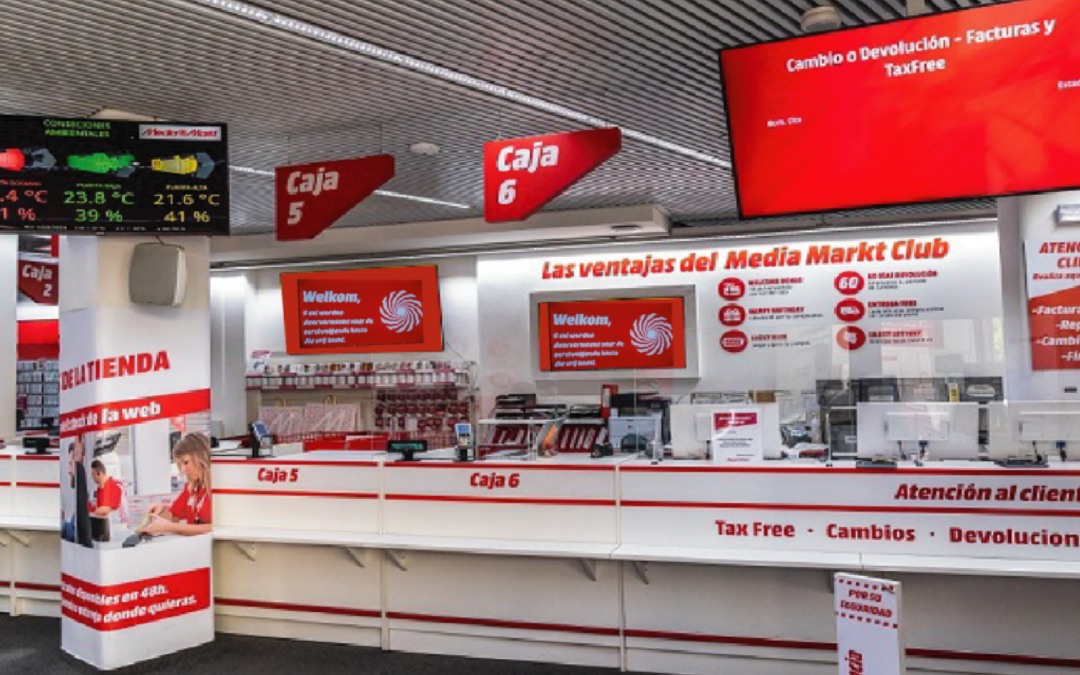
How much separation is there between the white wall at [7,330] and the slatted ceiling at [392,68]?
9.57ft

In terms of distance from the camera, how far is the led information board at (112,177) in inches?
200

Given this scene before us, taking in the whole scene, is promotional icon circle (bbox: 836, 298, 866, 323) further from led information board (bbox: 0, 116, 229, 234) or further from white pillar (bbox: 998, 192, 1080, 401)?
led information board (bbox: 0, 116, 229, 234)

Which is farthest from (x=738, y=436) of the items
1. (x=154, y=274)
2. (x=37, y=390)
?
(x=37, y=390)

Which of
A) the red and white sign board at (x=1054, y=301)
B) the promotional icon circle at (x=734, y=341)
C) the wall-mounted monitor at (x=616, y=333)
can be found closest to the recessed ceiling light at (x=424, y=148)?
the wall-mounted monitor at (x=616, y=333)

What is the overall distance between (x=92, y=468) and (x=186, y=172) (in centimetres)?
195

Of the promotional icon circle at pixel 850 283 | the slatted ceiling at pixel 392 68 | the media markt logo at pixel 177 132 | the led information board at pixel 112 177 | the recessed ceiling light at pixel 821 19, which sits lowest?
the promotional icon circle at pixel 850 283

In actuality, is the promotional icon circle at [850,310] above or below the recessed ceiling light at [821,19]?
below

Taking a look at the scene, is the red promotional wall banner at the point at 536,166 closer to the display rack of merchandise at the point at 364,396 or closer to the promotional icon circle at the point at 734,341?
the promotional icon circle at the point at 734,341

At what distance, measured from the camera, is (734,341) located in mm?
10664

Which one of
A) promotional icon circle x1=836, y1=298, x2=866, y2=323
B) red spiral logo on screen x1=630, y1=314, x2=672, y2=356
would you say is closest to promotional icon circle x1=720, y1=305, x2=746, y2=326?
red spiral logo on screen x1=630, y1=314, x2=672, y2=356

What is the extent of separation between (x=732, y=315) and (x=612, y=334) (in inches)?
57.6

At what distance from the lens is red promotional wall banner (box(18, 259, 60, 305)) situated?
39.0 feet

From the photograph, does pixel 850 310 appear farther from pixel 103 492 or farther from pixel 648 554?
pixel 103 492

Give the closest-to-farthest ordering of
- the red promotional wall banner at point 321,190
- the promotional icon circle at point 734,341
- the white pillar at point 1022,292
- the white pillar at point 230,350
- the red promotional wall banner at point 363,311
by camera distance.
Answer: the red promotional wall banner at point 321,190 → the white pillar at point 1022,292 → the promotional icon circle at point 734,341 → the red promotional wall banner at point 363,311 → the white pillar at point 230,350
